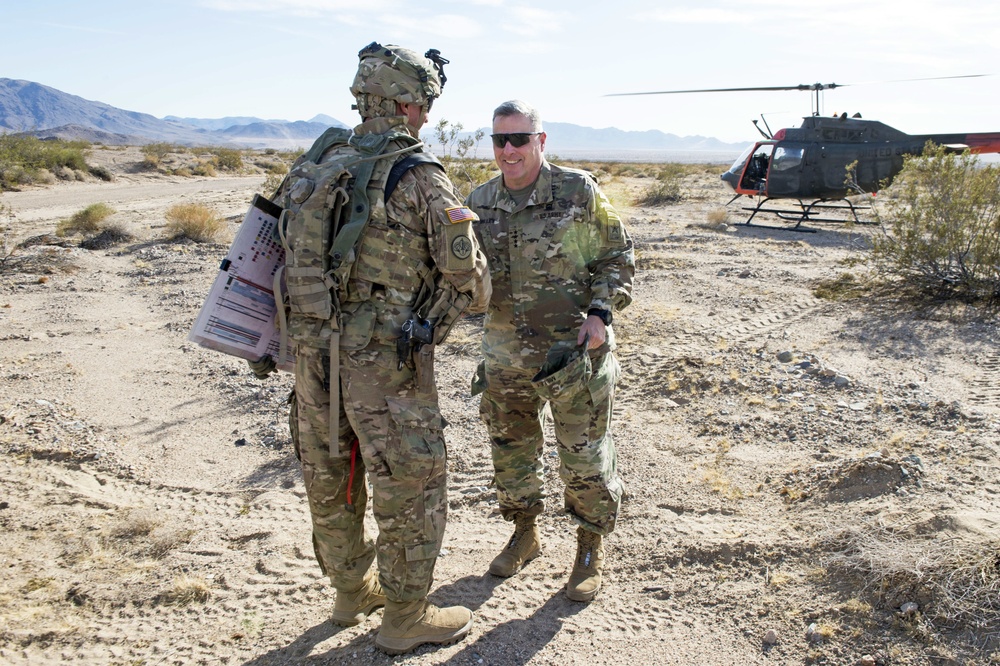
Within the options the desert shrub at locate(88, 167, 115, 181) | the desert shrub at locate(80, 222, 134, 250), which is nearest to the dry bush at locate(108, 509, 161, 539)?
the desert shrub at locate(80, 222, 134, 250)

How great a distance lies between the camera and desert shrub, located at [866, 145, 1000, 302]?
7383mm

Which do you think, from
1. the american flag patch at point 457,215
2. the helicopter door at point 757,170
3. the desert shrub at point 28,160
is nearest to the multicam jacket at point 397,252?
the american flag patch at point 457,215

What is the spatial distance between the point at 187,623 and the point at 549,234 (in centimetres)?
229

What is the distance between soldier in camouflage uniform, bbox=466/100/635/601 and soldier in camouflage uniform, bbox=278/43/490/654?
16.0 inches

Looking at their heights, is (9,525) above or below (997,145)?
below

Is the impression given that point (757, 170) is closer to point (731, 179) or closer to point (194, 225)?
point (731, 179)

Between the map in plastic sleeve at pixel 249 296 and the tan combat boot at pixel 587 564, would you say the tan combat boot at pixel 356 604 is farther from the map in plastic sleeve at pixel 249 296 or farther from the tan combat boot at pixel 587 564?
the map in plastic sleeve at pixel 249 296

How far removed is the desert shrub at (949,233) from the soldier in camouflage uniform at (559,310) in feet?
19.7

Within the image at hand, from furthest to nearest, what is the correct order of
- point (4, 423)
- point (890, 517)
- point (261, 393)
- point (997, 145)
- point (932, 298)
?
point (997, 145), point (932, 298), point (261, 393), point (4, 423), point (890, 517)

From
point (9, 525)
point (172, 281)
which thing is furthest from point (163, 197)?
point (9, 525)

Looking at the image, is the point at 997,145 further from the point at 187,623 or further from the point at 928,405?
the point at 187,623

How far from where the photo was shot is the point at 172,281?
923 cm

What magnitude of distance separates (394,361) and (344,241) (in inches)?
18.0

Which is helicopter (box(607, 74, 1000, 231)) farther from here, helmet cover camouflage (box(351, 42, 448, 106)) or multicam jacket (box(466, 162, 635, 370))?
helmet cover camouflage (box(351, 42, 448, 106))
